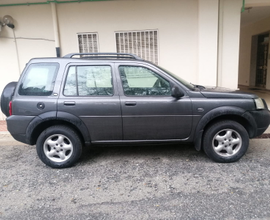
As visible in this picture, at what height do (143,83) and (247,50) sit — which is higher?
(247,50)

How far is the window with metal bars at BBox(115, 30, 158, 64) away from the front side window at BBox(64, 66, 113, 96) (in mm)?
3615

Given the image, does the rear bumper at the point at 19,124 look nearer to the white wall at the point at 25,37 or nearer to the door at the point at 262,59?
the white wall at the point at 25,37

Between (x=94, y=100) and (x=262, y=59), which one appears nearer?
(x=94, y=100)

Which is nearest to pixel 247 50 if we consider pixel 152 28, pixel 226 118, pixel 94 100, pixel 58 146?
pixel 152 28

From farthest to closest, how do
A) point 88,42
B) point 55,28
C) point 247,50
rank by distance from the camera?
point 247,50 → point 88,42 → point 55,28

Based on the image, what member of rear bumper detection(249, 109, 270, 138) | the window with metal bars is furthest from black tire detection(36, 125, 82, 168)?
the window with metal bars

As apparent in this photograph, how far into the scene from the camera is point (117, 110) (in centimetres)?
364

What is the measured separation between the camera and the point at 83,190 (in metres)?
3.14

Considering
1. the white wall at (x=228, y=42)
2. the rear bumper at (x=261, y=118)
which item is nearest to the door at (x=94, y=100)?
the rear bumper at (x=261, y=118)

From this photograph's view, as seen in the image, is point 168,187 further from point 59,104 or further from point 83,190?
point 59,104

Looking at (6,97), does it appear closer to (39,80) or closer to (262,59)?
(39,80)

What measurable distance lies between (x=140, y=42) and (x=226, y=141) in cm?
450

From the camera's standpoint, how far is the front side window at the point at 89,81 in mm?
3697

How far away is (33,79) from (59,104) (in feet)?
2.09
